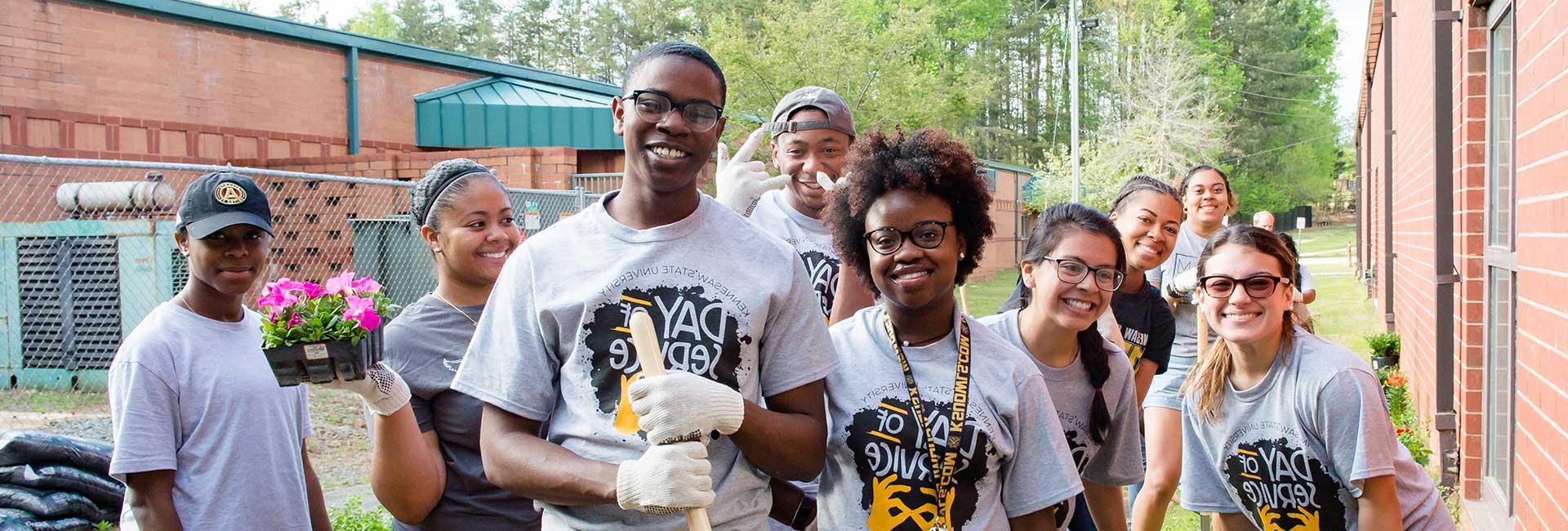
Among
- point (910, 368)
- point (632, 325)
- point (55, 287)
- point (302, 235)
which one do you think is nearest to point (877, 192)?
point (910, 368)

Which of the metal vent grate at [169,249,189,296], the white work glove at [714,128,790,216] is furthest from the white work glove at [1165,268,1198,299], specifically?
the metal vent grate at [169,249,189,296]

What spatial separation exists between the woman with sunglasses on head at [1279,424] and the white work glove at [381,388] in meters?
2.32

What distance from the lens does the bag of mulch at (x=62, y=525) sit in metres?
4.47

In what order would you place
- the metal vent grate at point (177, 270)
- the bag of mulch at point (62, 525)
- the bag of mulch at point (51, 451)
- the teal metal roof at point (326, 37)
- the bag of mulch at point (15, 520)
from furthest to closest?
the teal metal roof at point (326, 37), the metal vent grate at point (177, 270), the bag of mulch at point (51, 451), the bag of mulch at point (62, 525), the bag of mulch at point (15, 520)

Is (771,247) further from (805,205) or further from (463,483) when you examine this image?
(805,205)

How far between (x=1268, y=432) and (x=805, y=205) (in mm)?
1700

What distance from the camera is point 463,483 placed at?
9.07 feet

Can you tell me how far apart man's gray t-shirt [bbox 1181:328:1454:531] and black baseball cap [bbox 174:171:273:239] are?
9.55 feet

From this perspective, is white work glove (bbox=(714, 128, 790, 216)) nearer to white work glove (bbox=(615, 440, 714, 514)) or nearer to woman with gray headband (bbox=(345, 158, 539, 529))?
woman with gray headband (bbox=(345, 158, 539, 529))

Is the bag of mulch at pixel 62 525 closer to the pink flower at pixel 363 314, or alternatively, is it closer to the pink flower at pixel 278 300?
the pink flower at pixel 278 300

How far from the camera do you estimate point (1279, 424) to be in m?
3.04

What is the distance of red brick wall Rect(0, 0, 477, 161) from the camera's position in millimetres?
12703

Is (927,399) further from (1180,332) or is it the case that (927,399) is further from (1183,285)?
(1180,332)

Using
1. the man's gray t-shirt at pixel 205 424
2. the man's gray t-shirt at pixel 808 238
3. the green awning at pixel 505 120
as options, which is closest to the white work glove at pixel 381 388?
the man's gray t-shirt at pixel 205 424
